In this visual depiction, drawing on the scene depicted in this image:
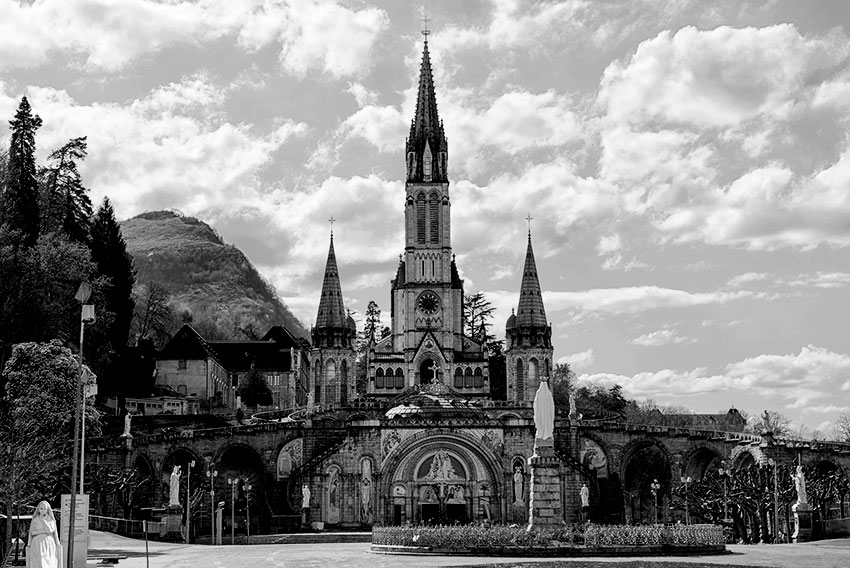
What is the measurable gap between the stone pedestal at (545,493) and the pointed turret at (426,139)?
72209mm

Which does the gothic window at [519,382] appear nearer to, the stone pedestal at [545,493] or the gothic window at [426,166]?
the gothic window at [426,166]

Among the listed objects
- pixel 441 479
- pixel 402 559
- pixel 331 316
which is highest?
pixel 331 316

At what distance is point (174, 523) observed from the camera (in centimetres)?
5672

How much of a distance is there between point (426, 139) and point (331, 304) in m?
20.6

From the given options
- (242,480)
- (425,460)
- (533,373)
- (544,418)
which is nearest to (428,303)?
(533,373)

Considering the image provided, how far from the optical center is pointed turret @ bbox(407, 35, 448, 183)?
114 metres

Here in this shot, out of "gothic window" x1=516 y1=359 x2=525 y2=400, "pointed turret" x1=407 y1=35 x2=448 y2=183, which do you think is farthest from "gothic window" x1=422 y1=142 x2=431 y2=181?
"gothic window" x1=516 y1=359 x2=525 y2=400

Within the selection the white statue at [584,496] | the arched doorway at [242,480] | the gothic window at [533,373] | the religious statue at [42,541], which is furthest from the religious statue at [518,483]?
the religious statue at [42,541]

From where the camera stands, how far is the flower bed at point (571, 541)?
39406 millimetres

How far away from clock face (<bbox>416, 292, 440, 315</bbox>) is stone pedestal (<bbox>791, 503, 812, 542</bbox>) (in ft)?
208

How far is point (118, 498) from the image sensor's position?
62594 mm

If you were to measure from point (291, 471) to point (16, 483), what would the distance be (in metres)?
40.8

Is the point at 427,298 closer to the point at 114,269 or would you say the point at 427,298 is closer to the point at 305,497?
the point at 114,269

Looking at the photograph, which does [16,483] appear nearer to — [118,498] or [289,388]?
[118,498]
